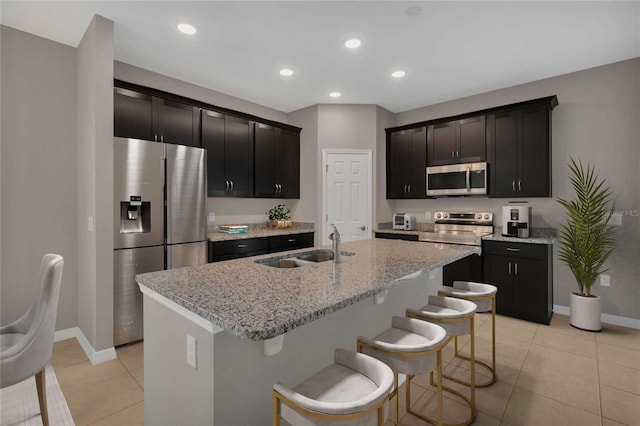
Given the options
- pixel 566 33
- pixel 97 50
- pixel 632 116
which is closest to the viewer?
pixel 97 50

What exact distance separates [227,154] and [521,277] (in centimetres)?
381

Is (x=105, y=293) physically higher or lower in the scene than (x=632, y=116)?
lower

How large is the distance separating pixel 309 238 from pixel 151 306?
3.30 m

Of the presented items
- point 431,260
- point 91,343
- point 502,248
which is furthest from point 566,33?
point 91,343

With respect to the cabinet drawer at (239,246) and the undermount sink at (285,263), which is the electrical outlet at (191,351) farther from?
the cabinet drawer at (239,246)

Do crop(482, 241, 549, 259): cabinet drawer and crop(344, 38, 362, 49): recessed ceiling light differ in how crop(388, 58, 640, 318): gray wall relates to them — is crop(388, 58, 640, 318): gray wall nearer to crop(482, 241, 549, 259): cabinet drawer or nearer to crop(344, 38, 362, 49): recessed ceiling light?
crop(482, 241, 549, 259): cabinet drawer

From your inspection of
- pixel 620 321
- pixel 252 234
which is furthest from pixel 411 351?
pixel 620 321

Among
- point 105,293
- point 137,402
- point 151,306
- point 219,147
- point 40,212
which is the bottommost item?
point 137,402

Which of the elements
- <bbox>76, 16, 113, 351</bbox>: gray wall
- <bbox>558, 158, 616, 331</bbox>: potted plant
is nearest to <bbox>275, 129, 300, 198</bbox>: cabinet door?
<bbox>76, 16, 113, 351</bbox>: gray wall

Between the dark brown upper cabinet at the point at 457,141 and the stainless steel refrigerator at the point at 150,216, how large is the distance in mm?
3185

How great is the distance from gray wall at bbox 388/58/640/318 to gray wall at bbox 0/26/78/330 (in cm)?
514

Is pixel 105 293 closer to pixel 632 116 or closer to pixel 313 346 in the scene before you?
pixel 313 346

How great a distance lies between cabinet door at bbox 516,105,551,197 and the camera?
3553 millimetres

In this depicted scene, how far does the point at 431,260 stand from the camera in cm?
200
